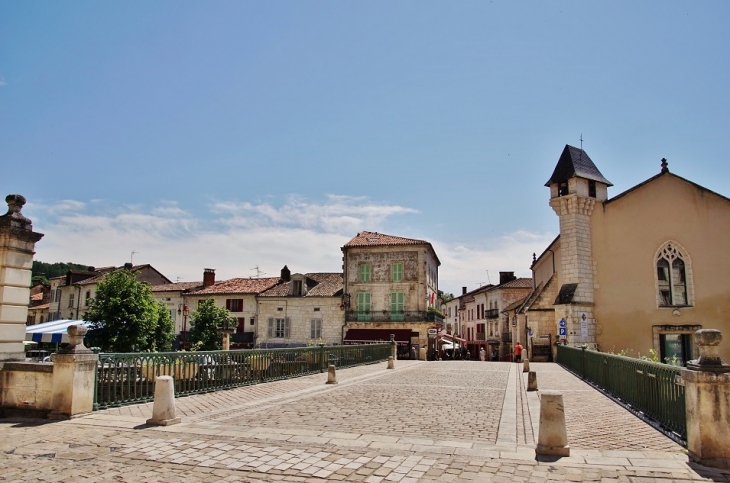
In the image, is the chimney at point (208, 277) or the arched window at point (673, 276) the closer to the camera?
the arched window at point (673, 276)

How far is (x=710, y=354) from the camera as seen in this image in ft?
21.4

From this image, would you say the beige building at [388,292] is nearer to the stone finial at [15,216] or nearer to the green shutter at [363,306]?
the green shutter at [363,306]

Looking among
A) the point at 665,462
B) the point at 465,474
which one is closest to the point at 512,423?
the point at 665,462

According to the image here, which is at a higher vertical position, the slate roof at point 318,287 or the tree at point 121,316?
the slate roof at point 318,287

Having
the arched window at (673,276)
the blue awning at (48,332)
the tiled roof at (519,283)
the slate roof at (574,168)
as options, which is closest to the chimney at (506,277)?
the tiled roof at (519,283)

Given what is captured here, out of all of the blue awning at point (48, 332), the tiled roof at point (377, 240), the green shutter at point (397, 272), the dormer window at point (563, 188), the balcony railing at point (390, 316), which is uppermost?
the dormer window at point (563, 188)

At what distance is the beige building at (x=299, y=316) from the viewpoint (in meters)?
41.9

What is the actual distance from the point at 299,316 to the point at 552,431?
36.5 meters

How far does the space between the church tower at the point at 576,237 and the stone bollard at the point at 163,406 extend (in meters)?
24.8

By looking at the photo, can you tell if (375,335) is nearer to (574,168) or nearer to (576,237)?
(576,237)

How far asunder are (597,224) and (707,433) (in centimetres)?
2700

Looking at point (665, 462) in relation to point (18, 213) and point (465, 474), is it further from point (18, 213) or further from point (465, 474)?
point (18, 213)

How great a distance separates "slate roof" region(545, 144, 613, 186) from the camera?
31416 millimetres

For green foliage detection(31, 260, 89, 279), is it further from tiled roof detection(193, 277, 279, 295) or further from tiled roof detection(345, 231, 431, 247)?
tiled roof detection(345, 231, 431, 247)
